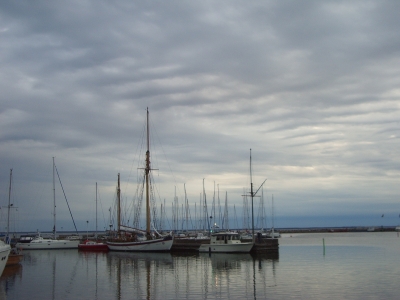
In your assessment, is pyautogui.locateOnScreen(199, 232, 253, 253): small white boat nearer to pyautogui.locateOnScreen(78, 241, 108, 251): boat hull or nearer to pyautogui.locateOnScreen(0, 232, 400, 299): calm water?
pyautogui.locateOnScreen(0, 232, 400, 299): calm water

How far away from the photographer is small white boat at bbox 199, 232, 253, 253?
6206 cm

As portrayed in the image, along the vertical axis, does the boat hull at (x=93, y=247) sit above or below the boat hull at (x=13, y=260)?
below

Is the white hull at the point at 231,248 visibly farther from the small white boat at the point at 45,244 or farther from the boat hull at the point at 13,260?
the small white boat at the point at 45,244

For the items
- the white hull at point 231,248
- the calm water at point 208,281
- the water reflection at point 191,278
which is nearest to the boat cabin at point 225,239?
→ the white hull at point 231,248

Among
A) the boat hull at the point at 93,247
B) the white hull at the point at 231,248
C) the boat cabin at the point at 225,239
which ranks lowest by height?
the boat hull at the point at 93,247

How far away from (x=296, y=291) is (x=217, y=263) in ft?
70.5

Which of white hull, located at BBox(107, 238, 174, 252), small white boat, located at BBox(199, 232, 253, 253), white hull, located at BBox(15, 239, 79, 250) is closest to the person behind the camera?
small white boat, located at BBox(199, 232, 253, 253)

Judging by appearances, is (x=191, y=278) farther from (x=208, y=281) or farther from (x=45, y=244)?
(x=45, y=244)

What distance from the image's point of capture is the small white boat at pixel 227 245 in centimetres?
6206

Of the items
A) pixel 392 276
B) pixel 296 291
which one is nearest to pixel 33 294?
pixel 296 291

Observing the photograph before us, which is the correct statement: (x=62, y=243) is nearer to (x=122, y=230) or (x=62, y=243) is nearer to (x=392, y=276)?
(x=122, y=230)

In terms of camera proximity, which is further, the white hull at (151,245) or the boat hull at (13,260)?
the white hull at (151,245)

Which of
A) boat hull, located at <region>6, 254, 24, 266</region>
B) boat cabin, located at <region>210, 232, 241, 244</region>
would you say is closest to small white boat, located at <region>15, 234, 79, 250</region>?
boat cabin, located at <region>210, 232, 241, 244</region>

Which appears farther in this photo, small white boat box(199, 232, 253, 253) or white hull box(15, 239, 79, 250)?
white hull box(15, 239, 79, 250)
